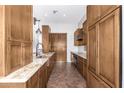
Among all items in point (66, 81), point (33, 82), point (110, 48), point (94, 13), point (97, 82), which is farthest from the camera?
point (66, 81)

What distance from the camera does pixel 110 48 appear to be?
1.88 metres

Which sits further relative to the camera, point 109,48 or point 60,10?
point 60,10

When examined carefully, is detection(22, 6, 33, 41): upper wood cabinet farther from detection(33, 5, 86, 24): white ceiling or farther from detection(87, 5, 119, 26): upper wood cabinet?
detection(33, 5, 86, 24): white ceiling

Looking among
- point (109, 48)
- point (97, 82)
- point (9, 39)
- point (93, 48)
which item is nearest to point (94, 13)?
point (93, 48)

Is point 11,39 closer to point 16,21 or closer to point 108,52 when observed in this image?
point 16,21

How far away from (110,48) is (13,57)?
152 centimetres

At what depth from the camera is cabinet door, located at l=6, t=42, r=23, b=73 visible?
2.10 m

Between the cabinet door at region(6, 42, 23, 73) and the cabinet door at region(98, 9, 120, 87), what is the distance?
1435 mm

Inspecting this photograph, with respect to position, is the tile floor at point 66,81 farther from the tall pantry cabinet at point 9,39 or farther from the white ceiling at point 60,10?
the white ceiling at point 60,10

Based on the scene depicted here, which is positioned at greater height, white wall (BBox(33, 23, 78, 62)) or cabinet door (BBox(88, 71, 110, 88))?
white wall (BBox(33, 23, 78, 62))

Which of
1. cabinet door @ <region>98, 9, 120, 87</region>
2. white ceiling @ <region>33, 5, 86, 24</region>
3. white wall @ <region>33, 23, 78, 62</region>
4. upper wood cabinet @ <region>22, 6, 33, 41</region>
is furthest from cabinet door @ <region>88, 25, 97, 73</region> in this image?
white wall @ <region>33, 23, 78, 62</region>

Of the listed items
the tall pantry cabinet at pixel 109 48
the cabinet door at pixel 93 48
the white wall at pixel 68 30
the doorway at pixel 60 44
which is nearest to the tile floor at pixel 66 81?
the cabinet door at pixel 93 48

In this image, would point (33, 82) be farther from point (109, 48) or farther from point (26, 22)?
point (26, 22)

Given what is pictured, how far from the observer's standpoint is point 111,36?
1821mm
